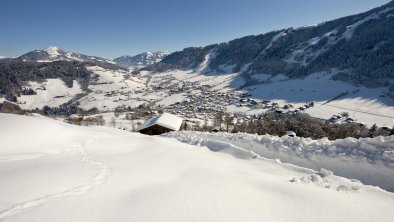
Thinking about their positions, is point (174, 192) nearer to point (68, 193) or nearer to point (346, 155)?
point (68, 193)

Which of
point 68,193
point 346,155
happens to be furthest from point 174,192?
point 346,155

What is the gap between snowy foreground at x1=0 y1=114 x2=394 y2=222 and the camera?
6.66 meters

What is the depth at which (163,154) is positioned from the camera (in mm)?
16203

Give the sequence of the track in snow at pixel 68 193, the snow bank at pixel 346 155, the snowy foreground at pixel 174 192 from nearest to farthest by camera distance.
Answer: the track in snow at pixel 68 193, the snowy foreground at pixel 174 192, the snow bank at pixel 346 155

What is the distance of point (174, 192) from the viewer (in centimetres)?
829

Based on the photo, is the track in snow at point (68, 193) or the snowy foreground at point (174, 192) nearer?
the track in snow at point (68, 193)

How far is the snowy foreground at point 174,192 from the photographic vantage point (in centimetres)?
666

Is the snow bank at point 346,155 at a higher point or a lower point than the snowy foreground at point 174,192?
lower

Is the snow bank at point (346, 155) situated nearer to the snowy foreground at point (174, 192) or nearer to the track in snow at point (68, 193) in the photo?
the snowy foreground at point (174, 192)

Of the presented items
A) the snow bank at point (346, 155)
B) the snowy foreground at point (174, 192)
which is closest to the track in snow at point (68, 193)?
the snowy foreground at point (174, 192)

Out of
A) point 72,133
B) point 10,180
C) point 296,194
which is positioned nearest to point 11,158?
point 10,180

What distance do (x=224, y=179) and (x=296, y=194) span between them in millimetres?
2584

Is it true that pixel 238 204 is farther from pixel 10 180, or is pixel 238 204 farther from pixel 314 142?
pixel 314 142

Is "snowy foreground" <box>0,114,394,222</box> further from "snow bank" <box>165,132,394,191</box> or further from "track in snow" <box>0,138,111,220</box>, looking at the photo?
"snow bank" <box>165,132,394,191</box>
